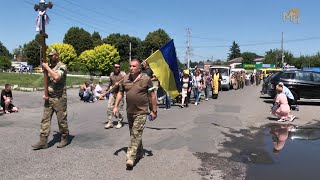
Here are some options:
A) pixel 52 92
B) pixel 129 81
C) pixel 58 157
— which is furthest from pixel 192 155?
pixel 52 92

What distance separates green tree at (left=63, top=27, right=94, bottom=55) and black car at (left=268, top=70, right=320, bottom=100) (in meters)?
86.5

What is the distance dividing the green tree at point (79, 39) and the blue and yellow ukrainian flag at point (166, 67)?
93.2 metres

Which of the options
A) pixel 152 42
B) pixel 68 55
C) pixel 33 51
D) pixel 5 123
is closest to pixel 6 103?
pixel 5 123

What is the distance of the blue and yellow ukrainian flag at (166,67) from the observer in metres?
11.1

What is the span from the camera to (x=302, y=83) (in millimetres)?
20062

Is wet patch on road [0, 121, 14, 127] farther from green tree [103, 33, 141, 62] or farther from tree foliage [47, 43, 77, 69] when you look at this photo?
green tree [103, 33, 141, 62]

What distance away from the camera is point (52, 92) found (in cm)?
804

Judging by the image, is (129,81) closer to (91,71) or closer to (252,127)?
(252,127)

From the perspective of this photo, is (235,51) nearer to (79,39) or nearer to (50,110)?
(79,39)

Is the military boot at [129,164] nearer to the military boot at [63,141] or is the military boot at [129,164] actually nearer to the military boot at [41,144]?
the military boot at [63,141]

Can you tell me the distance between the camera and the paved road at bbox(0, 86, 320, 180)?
652cm

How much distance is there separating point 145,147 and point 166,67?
11.5 feet

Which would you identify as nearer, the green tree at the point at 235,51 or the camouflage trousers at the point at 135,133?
the camouflage trousers at the point at 135,133

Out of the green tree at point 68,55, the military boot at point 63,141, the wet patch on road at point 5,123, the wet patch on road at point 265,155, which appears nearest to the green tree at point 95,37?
the green tree at point 68,55
